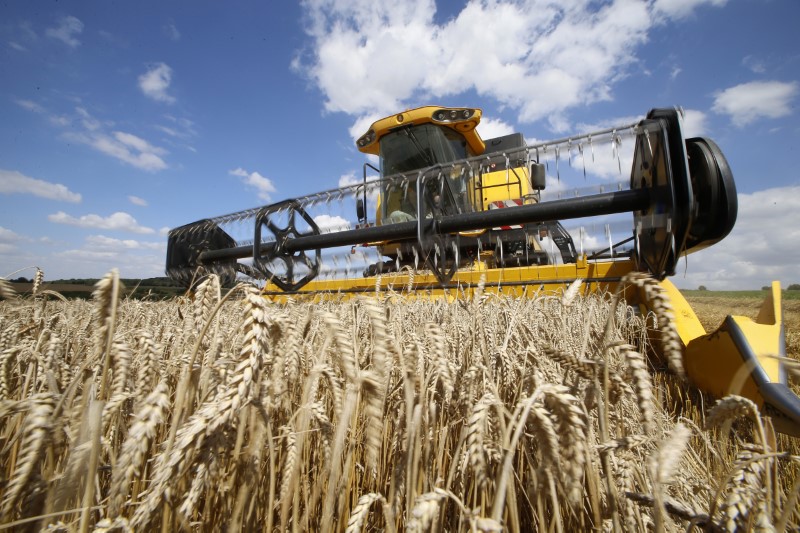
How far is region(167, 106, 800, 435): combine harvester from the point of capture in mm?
1813

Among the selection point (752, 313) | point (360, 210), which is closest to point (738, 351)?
point (360, 210)

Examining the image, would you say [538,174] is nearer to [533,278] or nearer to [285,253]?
[533,278]

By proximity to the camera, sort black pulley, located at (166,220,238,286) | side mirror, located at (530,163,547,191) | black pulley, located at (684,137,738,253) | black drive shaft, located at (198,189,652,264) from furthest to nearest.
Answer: black pulley, located at (166,220,238,286), side mirror, located at (530,163,547,191), black drive shaft, located at (198,189,652,264), black pulley, located at (684,137,738,253)

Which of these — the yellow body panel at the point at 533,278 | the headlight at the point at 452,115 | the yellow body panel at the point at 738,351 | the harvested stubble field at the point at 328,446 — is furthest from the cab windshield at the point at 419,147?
the harvested stubble field at the point at 328,446

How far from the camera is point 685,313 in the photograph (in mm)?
2406

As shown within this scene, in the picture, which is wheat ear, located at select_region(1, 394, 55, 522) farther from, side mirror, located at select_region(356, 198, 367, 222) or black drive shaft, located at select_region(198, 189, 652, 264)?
side mirror, located at select_region(356, 198, 367, 222)

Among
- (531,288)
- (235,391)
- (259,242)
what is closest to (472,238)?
(531,288)

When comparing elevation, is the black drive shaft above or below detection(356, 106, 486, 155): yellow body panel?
below

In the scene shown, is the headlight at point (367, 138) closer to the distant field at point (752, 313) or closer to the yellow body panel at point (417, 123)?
the yellow body panel at point (417, 123)

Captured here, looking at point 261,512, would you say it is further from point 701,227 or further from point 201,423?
point 701,227

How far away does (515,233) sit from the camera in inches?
156

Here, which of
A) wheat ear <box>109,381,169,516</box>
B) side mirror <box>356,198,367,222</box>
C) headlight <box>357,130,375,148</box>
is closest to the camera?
wheat ear <box>109,381,169,516</box>

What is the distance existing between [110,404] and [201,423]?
0.37 meters

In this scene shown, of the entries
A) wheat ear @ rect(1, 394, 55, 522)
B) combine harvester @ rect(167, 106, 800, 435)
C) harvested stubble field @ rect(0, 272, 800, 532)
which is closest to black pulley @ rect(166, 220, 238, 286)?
combine harvester @ rect(167, 106, 800, 435)
